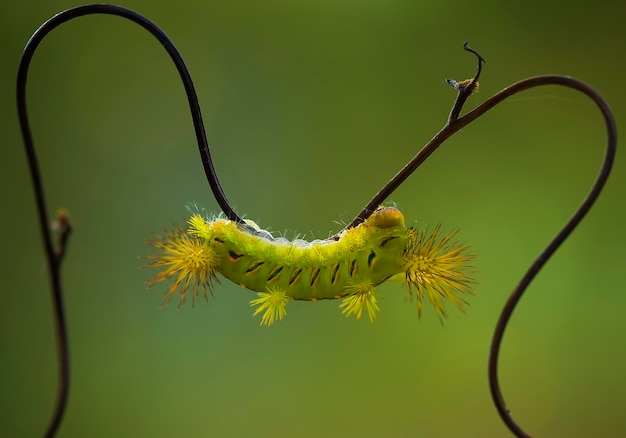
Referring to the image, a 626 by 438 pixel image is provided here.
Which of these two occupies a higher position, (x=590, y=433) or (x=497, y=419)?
(x=590, y=433)

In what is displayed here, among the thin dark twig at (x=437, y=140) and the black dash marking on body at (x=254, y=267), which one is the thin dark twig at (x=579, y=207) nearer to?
the thin dark twig at (x=437, y=140)

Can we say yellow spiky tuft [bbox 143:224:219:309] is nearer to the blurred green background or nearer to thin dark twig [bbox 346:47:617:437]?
thin dark twig [bbox 346:47:617:437]


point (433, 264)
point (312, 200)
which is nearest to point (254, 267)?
point (433, 264)

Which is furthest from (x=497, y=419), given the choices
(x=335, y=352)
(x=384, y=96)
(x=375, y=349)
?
(x=384, y=96)

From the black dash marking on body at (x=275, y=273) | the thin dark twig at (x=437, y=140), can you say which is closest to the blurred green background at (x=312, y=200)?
the black dash marking on body at (x=275, y=273)

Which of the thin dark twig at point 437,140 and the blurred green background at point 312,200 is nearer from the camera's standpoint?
the thin dark twig at point 437,140

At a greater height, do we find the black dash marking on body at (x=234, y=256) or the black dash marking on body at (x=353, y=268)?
the black dash marking on body at (x=353, y=268)

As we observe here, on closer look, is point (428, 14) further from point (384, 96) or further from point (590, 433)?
point (590, 433)

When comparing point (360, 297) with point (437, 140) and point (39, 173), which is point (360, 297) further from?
point (39, 173)
